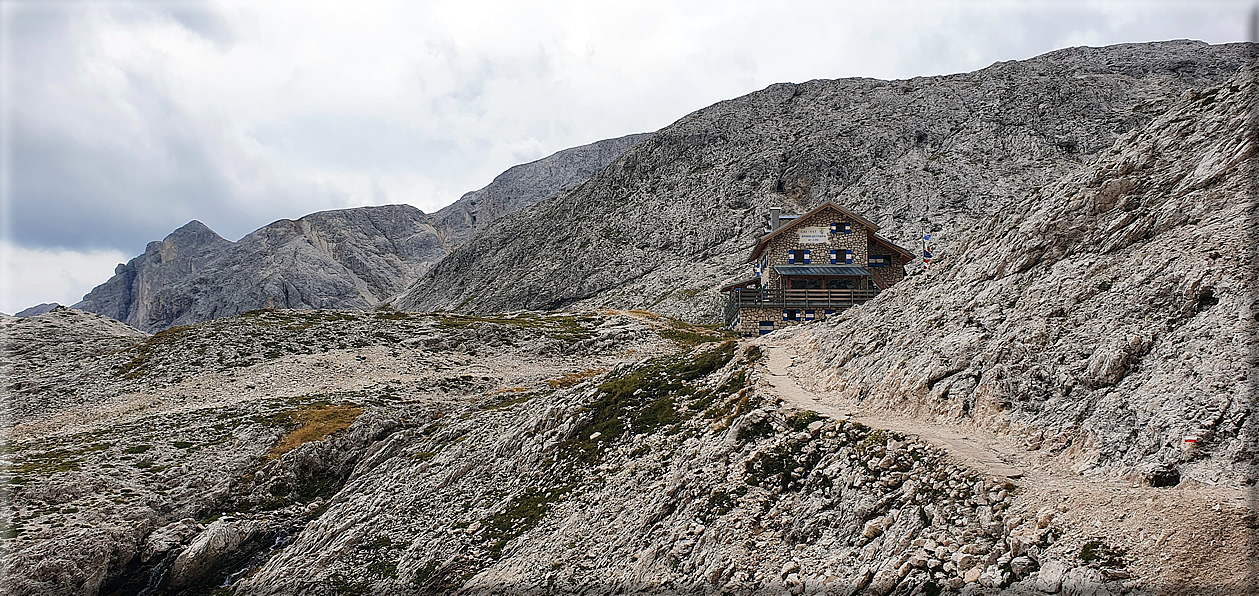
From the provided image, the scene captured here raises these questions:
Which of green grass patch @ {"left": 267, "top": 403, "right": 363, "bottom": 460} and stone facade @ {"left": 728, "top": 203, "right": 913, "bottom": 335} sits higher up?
stone facade @ {"left": 728, "top": 203, "right": 913, "bottom": 335}

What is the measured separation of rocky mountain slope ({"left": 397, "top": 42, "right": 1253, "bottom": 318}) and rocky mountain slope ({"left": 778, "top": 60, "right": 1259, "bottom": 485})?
269 feet

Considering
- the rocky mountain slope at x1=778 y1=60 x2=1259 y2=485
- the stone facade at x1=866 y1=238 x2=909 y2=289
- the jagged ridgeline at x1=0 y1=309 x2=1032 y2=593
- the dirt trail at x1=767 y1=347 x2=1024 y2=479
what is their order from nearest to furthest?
the rocky mountain slope at x1=778 y1=60 x2=1259 y2=485 → the dirt trail at x1=767 y1=347 x2=1024 y2=479 → the jagged ridgeline at x1=0 y1=309 x2=1032 y2=593 → the stone facade at x1=866 y1=238 x2=909 y2=289

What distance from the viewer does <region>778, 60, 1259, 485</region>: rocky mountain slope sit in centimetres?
1397

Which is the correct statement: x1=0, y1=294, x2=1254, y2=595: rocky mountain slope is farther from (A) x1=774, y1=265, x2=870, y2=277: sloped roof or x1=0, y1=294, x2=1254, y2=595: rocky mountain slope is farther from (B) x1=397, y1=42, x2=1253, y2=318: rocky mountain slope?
(B) x1=397, y1=42, x2=1253, y2=318: rocky mountain slope

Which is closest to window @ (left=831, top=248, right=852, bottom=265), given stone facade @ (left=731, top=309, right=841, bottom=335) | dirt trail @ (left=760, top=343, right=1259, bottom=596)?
stone facade @ (left=731, top=309, right=841, bottom=335)

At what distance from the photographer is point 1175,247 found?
18.3 metres

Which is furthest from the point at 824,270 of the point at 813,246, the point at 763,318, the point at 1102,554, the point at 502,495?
the point at 1102,554

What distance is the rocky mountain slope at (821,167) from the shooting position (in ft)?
403

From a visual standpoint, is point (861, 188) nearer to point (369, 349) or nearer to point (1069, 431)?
point (369, 349)

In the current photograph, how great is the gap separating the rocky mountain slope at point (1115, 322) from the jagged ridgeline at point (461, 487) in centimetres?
319

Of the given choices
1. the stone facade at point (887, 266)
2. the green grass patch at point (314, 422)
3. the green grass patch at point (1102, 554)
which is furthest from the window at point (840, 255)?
the green grass patch at point (1102, 554)

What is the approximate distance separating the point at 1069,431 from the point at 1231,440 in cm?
326

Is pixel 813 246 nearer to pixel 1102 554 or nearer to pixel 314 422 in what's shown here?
pixel 314 422

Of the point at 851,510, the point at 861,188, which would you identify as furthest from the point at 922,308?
the point at 861,188
